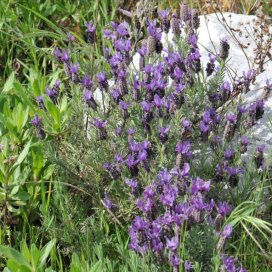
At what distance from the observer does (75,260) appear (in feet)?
6.52

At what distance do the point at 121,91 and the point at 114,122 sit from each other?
0.49ft

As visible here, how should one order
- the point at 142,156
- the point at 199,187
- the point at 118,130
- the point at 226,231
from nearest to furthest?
the point at 226,231 < the point at 199,187 < the point at 142,156 < the point at 118,130

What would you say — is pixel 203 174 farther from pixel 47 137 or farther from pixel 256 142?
pixel 47 137

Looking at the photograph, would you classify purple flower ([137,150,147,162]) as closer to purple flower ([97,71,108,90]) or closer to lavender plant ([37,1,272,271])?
lavender plant ([37,1,272,271])

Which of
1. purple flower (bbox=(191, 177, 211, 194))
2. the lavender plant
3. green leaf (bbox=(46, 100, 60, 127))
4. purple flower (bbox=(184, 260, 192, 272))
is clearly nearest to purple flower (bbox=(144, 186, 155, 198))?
the lavender plant

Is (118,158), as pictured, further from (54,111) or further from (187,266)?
(187,266)

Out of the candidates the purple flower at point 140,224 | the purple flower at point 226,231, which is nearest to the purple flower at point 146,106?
the purple flower at point 140,224

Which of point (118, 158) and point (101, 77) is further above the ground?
point (101, 77)

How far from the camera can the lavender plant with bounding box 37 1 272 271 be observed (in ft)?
6.49

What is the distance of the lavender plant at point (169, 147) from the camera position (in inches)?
77.9

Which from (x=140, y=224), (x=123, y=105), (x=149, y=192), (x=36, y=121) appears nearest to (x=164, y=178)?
(x=149, y=192)

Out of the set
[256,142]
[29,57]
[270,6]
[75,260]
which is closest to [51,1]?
[29,57]

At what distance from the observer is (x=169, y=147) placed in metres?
2.45

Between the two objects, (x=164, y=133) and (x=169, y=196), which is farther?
(x=164, y=133)
